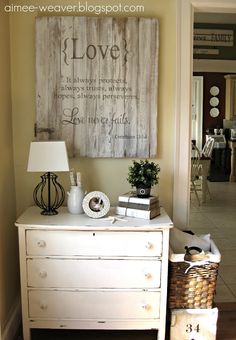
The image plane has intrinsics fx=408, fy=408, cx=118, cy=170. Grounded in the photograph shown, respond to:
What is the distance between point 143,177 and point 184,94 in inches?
25.5

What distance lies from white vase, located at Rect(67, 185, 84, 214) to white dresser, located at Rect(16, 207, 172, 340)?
0.12m

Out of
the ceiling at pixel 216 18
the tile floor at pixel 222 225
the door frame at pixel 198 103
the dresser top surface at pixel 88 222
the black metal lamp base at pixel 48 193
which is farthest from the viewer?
the door frame at pixel 198 103

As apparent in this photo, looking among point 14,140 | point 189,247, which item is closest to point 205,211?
point 189,247

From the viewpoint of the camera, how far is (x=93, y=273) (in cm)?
234

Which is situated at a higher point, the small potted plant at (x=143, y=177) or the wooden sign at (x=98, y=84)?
the wooden sign at (x=98, y=84)

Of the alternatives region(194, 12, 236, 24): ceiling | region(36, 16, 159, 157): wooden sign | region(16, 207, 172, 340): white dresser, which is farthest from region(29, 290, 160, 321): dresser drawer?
region(194, 12, 236, 24): ceiling

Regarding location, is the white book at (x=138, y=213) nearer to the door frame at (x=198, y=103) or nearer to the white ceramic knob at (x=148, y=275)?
the white ceramic knob at (x=148, y=275)

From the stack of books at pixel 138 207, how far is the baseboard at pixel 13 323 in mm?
938

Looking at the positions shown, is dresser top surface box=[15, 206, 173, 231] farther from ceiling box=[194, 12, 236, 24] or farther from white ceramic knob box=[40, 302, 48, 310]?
ceiling box=[194, 12, 236, 24]

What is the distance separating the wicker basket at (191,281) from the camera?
7.79 ft

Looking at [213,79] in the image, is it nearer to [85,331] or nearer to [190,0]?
[190,0]

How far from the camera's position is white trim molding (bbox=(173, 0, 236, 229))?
2.65 metres

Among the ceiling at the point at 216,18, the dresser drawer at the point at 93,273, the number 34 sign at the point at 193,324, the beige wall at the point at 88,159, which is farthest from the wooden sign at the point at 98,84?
the ceiling at the point at 216,18

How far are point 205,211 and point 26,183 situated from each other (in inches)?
139
